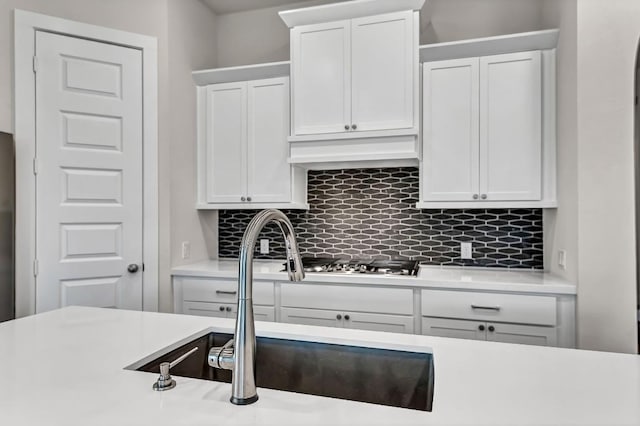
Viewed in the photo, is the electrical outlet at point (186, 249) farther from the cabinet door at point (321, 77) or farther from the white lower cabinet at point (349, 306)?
the cabinet door at point (321, 77)

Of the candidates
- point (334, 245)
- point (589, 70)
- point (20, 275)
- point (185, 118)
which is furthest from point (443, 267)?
point (20, 275)

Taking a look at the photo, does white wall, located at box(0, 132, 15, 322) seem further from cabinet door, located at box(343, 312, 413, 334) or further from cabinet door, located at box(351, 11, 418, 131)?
cabinet door, located at box(351, 11, 418, 131)

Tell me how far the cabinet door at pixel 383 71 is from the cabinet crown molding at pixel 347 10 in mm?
37

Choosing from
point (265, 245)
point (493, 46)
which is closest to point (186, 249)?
point (265, 245)

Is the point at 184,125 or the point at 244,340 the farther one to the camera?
the point at 184,125

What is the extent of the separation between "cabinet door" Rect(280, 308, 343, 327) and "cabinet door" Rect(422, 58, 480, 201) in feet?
3.17

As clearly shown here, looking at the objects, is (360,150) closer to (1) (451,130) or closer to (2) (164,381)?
(1) (451,130)

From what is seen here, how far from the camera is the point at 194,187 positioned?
3.25m

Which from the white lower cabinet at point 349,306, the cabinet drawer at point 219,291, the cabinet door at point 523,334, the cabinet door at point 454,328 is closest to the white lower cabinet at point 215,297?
the cabinet drawer at point 219,291

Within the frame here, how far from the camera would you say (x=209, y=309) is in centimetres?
291

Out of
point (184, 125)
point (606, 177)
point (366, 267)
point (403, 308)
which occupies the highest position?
point (184, 125)

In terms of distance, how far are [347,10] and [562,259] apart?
2040mm

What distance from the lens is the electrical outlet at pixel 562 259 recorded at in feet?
7.93

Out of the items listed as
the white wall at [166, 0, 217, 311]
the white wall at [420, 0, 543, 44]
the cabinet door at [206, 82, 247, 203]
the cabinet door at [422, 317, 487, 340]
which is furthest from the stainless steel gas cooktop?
the white wall at [420, 0, 543, 44]
